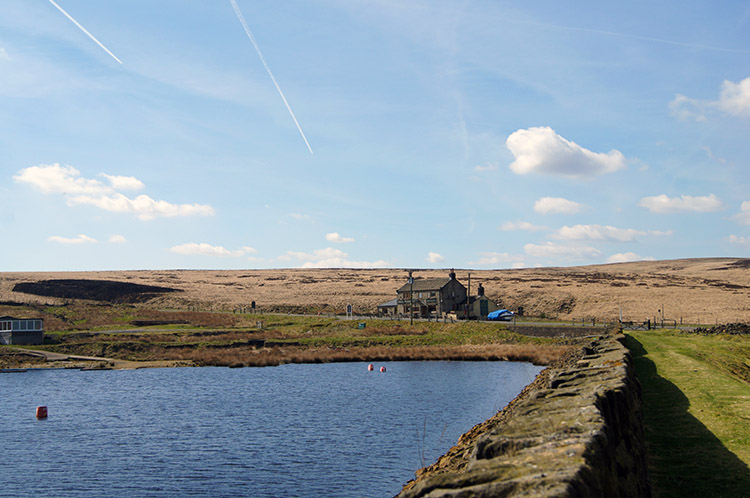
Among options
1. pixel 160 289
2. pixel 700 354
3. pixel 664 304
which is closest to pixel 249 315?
pixel 160 289

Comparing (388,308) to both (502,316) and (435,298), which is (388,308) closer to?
(435,298)

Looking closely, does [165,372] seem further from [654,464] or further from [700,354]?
[654,464]

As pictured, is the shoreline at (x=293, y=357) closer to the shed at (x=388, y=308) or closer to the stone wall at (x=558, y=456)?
the shed at (x=388, y=308)

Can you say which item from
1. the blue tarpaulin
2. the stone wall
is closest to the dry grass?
the blue tarpaulin

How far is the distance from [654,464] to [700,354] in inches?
864

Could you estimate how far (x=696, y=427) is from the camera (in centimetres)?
1658

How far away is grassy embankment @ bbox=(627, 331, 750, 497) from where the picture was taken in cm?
1245

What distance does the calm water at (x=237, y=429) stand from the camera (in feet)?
80.1

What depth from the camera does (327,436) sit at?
1236 inches

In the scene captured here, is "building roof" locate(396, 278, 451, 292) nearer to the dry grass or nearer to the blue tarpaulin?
the blue tarpaulin

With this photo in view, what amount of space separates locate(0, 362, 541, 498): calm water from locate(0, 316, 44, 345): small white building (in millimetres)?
20263

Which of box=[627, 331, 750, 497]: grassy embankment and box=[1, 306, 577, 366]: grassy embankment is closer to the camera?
box=[627, 331, 750, 497]: grassy embankment

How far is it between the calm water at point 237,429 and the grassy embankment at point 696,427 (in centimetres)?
882

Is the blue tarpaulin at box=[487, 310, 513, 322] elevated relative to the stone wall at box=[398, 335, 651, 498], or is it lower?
lower
